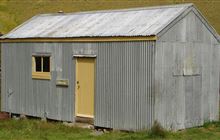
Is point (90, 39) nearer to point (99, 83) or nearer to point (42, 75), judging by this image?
point (99, 83)

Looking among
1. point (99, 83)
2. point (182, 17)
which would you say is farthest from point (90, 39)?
point (182, 17)

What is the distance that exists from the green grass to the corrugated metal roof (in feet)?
9.62

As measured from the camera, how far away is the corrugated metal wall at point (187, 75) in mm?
14445

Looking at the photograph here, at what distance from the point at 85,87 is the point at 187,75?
130 inches

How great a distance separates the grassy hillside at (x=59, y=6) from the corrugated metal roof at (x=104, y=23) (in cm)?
3566

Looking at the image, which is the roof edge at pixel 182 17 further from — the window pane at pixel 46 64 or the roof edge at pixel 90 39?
the window pane at pixel 46 64

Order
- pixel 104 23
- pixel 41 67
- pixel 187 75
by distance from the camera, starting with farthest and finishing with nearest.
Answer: pixel 41 67, pixel 104 23, pixel 187 75

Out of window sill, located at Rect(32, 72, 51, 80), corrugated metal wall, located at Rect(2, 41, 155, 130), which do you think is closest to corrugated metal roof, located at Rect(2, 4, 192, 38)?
corrugated metal wall, located at Rect(2, 41, 155, 130)

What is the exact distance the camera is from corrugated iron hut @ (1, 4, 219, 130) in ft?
47.3

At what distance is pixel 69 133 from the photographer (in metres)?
14.8

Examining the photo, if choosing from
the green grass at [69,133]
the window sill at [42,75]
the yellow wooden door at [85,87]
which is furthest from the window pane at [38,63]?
the green grass at [69,133]

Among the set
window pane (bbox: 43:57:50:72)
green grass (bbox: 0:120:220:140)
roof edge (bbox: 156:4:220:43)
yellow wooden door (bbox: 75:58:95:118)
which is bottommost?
green grass (bbox: 0:120:220:140)

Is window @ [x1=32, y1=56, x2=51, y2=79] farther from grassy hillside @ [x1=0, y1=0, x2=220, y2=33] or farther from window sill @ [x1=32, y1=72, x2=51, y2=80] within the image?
grassy hillside @ [x1=0, y1=0, x2=220, y2=33]


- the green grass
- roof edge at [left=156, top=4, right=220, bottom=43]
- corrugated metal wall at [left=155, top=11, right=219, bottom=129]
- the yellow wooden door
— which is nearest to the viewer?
the green grass
